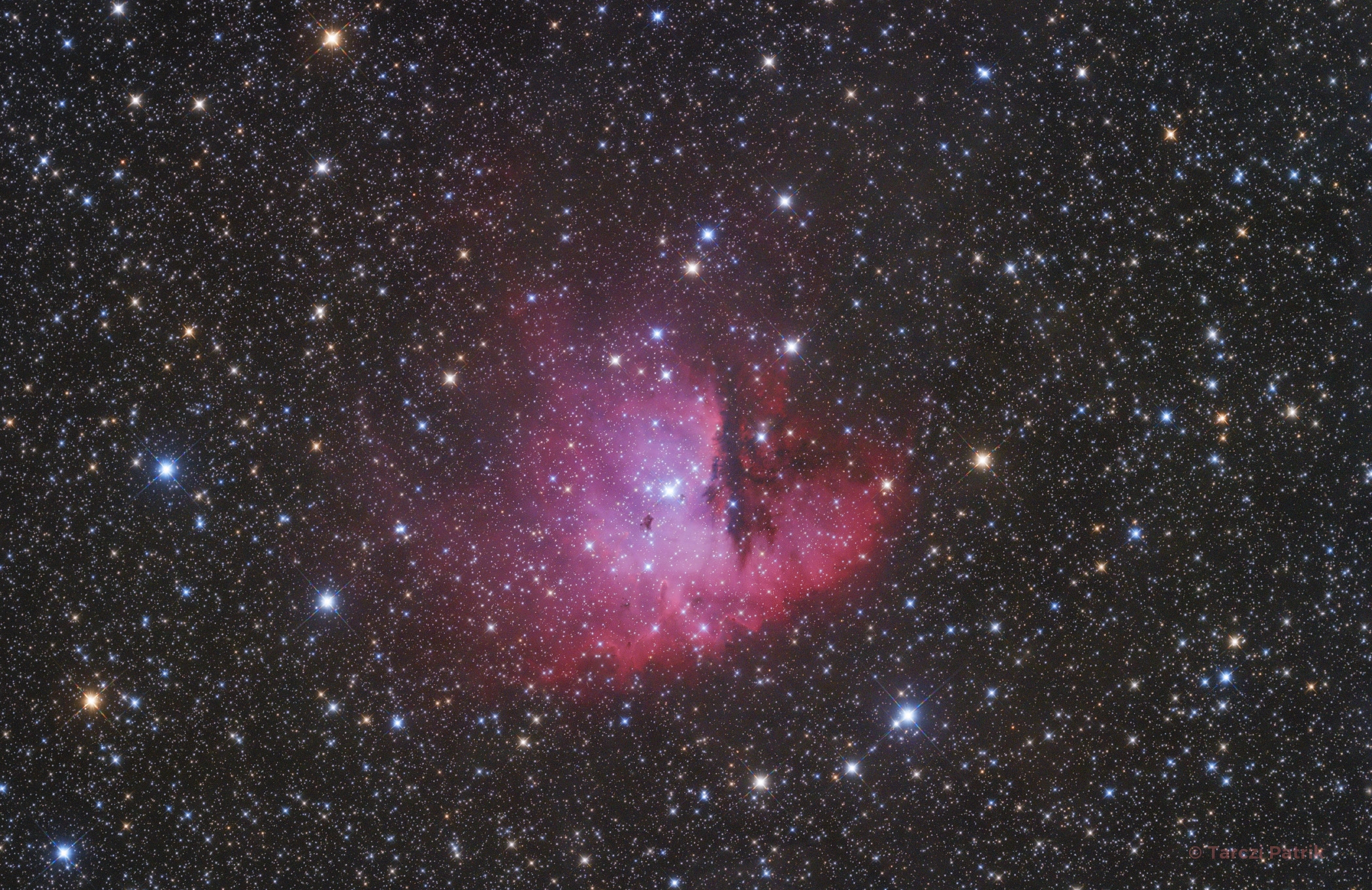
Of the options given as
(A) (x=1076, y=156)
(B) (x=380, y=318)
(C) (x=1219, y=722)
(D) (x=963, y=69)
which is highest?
(D) (x=963, y=69)

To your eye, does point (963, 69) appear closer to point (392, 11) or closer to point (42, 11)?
point (392, 11)

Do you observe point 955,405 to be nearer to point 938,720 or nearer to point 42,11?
point 938,720

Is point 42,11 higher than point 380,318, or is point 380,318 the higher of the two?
point 42,11

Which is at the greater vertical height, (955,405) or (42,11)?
(42,11)

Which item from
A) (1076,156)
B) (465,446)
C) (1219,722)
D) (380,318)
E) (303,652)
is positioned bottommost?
(1219,722)

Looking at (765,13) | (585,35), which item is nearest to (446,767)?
(585,35)

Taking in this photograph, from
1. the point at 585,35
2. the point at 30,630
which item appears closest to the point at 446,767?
the point at 30,630
